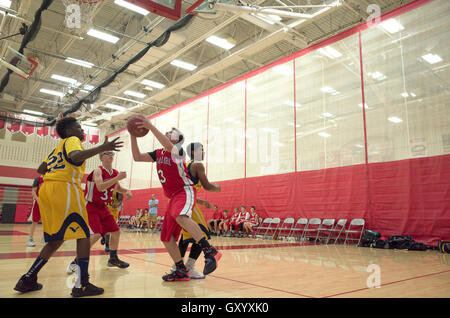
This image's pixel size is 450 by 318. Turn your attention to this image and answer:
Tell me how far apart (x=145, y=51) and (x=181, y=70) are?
5.03 meters

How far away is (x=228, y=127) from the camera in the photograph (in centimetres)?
1223

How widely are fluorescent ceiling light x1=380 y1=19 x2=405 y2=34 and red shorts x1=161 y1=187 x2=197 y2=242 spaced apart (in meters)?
7.56

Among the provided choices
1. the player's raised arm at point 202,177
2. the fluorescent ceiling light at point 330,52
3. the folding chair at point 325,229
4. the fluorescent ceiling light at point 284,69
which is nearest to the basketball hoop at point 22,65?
the fluorescent ceiling light at point 284,69

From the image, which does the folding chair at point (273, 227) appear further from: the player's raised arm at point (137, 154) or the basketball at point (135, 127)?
the basketball at point (135, 127)

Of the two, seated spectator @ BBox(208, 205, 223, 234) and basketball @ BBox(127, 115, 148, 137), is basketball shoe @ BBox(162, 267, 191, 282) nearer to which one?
basketball @ BBox(127, 115, 148, 137)

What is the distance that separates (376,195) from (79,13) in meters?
8.77

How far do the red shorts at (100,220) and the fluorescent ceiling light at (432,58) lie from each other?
24.9ft

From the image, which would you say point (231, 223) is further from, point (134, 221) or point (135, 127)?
point (135, 127)

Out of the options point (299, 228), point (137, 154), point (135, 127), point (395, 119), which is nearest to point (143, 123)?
point (135, 127)

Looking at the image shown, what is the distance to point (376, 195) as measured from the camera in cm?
766

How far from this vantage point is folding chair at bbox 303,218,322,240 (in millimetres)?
8523

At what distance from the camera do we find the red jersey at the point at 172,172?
9.62 ft

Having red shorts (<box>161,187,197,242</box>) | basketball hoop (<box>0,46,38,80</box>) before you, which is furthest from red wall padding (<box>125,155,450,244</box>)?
basketball hoop (<box>0,46,38,80</box>)

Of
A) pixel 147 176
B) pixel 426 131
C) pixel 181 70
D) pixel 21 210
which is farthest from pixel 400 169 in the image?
pixel 21 210
